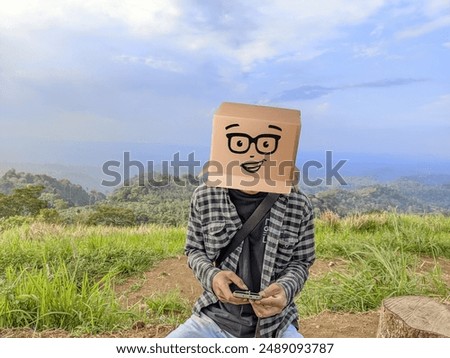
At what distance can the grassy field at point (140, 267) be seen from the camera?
2902 mm

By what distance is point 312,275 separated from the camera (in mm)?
4617

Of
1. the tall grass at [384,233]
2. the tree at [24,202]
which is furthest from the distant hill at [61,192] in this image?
the tall grass at [384,233]

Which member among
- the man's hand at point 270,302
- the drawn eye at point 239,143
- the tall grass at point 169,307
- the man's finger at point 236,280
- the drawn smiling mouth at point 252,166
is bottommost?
the tall grass at point 169,307

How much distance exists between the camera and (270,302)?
1.87 m

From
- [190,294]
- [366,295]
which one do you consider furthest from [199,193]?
[190,294]

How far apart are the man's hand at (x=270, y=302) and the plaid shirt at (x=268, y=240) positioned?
27 mm

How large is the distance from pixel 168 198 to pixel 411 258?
2.44 m

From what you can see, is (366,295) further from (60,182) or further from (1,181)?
(1,181)

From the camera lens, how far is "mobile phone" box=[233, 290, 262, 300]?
1867mm

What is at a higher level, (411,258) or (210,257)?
(210,257)

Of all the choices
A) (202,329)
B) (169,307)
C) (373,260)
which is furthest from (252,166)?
(373,260)

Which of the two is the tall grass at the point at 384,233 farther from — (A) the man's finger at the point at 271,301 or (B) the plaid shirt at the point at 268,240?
(A) the man's finger at the point at 271,301

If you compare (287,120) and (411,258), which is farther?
(411,258)
